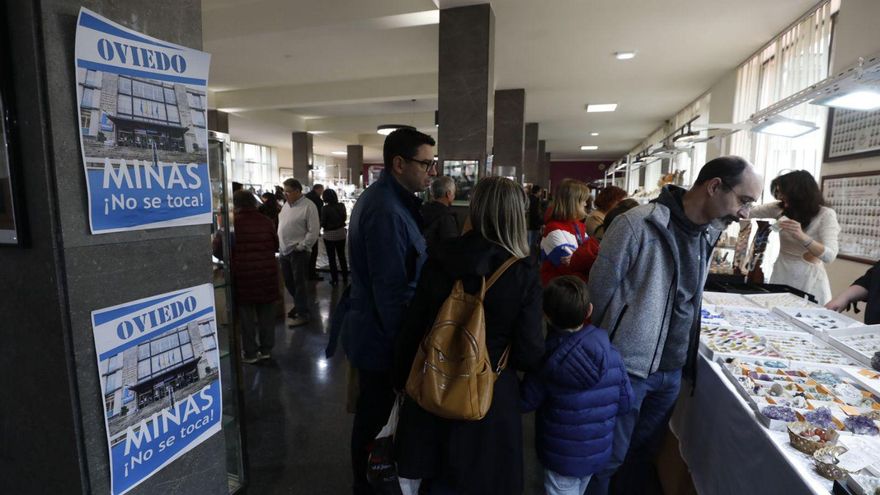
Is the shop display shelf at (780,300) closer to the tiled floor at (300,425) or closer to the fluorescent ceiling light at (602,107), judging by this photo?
the tiled floor at (300,425)

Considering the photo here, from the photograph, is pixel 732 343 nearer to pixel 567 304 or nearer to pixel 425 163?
pixel 567 304

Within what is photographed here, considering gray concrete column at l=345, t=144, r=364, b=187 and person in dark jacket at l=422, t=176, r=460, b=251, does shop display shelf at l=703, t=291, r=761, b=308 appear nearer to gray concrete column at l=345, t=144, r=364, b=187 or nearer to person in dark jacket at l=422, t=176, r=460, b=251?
person in dark jacket at l=422, t=176, r=460, b=251

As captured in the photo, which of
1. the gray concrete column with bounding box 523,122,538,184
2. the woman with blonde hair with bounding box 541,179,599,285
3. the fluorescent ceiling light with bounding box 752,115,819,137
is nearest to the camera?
the woman with blonde hair with bounding box 541,179,599,285

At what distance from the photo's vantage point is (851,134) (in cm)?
370

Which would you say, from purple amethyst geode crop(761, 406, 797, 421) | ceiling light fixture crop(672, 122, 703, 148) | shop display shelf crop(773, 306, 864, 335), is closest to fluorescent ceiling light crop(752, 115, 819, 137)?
ceiling light fixture crop(672, 122, 703, 148)

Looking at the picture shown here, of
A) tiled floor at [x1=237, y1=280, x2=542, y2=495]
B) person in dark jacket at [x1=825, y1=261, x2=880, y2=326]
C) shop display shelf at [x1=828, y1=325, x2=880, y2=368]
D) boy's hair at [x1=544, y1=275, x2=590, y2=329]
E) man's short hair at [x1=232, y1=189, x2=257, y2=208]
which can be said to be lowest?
tiled floor at [x1=237, y1=280, x2=542, y2=495]

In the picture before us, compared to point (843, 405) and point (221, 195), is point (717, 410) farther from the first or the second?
point (221, 195)

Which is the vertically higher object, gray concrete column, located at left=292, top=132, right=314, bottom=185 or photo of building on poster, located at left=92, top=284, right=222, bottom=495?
gray concrete column, located at left=292, top=132, right=314, bottom=185

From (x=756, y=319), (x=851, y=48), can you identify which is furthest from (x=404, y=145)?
(x=851, y=48)

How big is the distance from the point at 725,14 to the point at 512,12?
2.25 meters

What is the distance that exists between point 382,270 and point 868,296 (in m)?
2.65

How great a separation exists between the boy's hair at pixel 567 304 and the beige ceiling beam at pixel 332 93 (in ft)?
21.3

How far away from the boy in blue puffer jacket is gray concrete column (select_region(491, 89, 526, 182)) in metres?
6.64

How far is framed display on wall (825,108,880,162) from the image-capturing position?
3410 mm
